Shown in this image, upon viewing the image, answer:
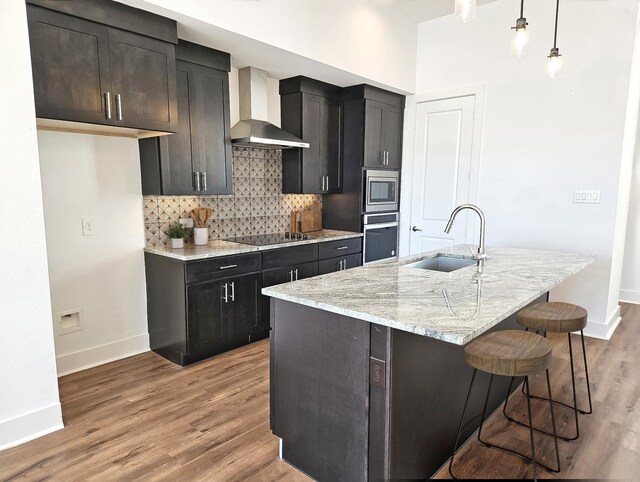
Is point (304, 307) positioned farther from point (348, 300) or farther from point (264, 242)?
point (264, 242)

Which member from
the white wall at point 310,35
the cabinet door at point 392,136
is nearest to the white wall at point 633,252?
the cabinet door at point 392,136

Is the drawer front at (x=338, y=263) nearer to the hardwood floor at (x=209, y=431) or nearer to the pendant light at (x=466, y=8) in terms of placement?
the hardwood floor at (x=209, y=431)

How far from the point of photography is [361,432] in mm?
1758

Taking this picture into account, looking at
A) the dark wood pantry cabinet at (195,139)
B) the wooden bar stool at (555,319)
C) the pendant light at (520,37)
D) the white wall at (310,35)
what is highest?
the white wall at (310,35)

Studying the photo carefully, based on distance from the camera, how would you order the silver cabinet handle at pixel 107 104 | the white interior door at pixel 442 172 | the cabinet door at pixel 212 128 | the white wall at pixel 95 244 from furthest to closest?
the white interior door at pixel 442 172 → the cabinet door at pixel 212 128 → the white wall at pixel 95 244 → the silver cabinet handle at pixel 107 104

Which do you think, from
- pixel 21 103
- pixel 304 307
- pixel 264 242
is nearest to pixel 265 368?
pixel 264 242

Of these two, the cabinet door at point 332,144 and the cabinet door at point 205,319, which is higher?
the cabinet door at point 332,144

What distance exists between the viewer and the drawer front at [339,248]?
13.9 feet

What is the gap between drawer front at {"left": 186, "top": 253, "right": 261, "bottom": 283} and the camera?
317 centimetres

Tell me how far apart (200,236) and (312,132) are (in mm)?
1646

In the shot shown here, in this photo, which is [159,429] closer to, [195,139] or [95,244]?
[95,244]

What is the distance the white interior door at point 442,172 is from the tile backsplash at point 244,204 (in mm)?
1418

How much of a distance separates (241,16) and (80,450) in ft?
9.42

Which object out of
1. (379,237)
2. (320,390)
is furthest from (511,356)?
(379,237)
